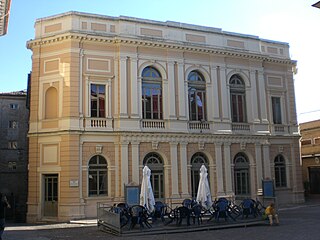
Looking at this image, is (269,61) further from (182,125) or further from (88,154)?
(88,154)

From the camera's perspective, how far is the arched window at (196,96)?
2842 centimetres

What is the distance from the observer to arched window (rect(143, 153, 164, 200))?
2641 centimetres

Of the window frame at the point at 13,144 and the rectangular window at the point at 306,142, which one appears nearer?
the window frame at the point at 13,144

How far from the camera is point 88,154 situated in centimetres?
2489

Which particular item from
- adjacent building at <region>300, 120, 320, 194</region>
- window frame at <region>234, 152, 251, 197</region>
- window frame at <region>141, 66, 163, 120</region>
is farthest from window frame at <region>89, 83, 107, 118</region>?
adjacent building at <region>300, 120, 320, 194</region>

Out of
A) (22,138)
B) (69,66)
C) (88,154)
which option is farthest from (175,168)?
(22,138)

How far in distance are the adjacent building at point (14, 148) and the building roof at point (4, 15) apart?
76.2 ft

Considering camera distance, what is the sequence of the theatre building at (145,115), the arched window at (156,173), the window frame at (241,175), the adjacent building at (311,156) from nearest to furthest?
the theatre building at (145,115) < the arched window at (156,173) < the window frame at (241,175) < the adjacent building at (311,156)

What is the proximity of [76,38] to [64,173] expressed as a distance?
818cm

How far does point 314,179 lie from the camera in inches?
1535

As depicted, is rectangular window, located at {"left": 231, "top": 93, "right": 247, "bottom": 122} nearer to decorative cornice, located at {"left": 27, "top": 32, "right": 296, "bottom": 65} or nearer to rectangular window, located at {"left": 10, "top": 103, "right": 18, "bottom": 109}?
decorative cornice, located at {"left": 27, "top": 32, "right": 296, "bottom": 65}

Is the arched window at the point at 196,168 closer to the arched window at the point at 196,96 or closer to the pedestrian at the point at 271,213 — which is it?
the arched window at the point at 196,96

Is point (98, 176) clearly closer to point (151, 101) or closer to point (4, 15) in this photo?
point (151, 101)

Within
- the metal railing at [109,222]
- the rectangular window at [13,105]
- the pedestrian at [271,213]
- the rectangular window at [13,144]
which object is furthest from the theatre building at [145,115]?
the rectangular window at [13,105]
